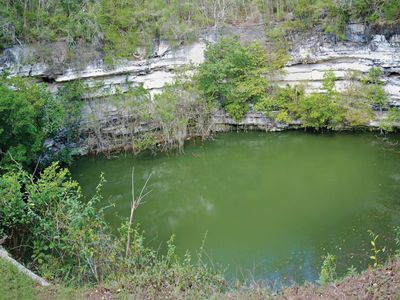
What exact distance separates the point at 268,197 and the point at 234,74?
716 cm

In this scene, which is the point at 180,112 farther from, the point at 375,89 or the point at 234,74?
the point at 375,89

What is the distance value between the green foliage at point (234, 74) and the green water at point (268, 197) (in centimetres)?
153

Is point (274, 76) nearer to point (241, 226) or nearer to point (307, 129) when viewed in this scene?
point (307, 129)

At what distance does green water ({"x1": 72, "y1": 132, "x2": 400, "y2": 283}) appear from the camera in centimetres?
1125

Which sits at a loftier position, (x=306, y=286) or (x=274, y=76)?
(x=274, y=76)

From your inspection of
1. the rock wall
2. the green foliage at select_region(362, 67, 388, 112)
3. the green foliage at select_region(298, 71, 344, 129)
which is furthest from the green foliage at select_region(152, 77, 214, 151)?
the green foliage at select_region(362, 67, 388, 112)

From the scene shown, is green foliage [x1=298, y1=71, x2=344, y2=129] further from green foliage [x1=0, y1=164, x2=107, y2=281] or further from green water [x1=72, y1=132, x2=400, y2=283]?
green foliage [x1=0, y1=164, x2=107, y2=281]

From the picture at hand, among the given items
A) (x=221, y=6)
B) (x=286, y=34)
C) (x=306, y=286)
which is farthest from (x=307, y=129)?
(x=306, y=286)

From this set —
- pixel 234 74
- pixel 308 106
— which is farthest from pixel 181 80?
pixel 308 106

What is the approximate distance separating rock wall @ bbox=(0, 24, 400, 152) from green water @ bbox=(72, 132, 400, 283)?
1659mm

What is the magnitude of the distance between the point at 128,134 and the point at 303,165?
7121 millimetres

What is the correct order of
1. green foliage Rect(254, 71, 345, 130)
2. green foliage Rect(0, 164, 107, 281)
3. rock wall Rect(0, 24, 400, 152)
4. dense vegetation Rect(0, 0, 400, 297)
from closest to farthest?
green foliage Rect(0, 164, 107, 281) → dense vegetation Rect(0, 0, 400, 297) → rock wall Rect(0, 24, 400, 152) → green foliage Rect(254, 71, 345, 130)

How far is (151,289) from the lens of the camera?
24.9ft

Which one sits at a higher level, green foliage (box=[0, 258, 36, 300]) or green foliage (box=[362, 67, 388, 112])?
green foliage (box=[362, 67, 388, 112])
